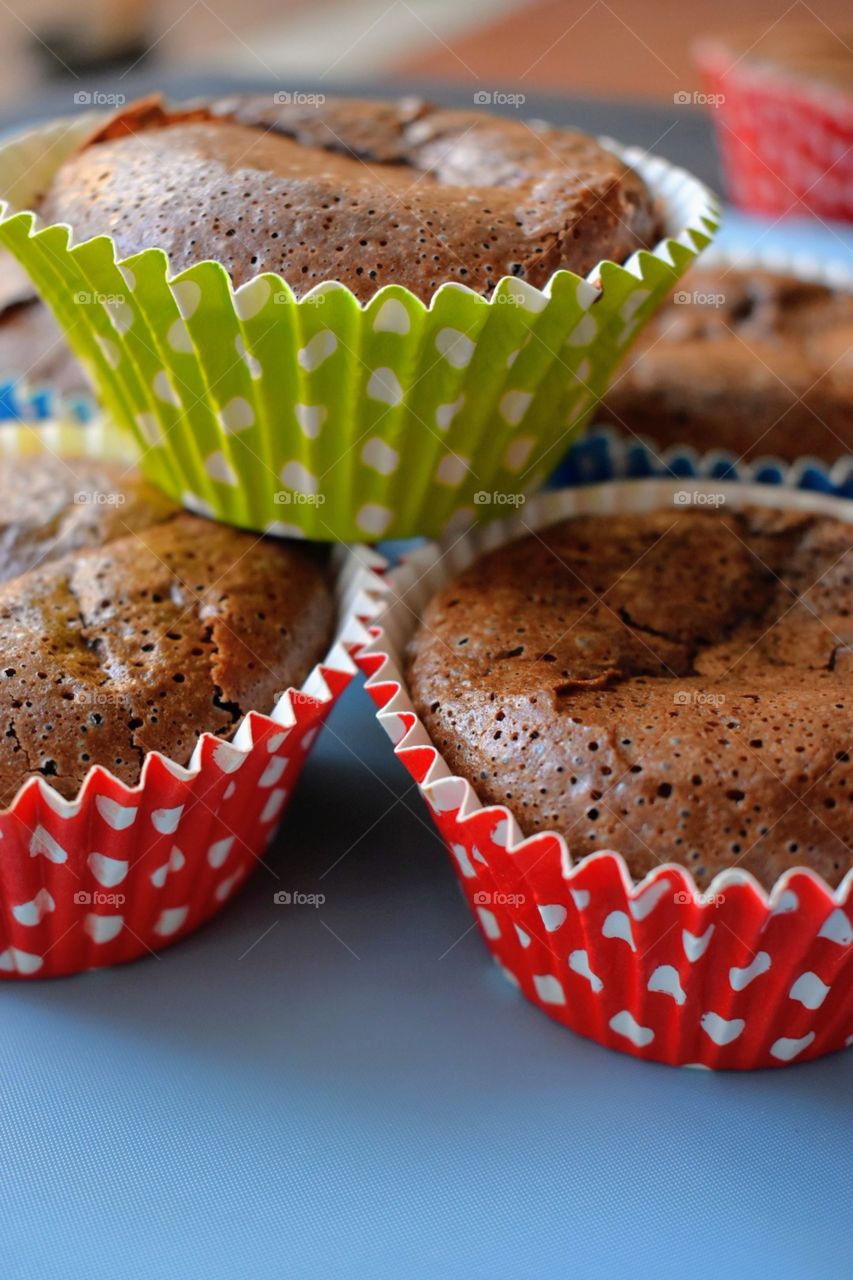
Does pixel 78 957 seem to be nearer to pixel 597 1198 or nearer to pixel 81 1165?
pixel 81 1165

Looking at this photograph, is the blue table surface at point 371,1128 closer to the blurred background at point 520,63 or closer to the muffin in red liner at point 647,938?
the muffin in red liner at point 647,938

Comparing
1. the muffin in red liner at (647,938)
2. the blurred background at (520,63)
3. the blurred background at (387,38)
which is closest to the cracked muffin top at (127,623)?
the muffin in red liner at (647,938)

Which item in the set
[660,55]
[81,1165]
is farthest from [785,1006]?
[660,55]

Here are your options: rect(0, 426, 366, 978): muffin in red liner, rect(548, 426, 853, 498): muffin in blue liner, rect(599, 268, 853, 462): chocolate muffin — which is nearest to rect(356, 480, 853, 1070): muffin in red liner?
rect(0, 426, 366, 978): muffin in red liner

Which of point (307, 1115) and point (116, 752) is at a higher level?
point (116, 752)

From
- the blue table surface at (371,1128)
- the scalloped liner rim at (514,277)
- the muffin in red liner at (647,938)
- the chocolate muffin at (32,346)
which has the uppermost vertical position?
the scalloped liner rim at (514,277)

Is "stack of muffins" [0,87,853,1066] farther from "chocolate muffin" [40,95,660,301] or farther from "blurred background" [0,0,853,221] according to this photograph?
"blurred background" [0,0,853,221]
